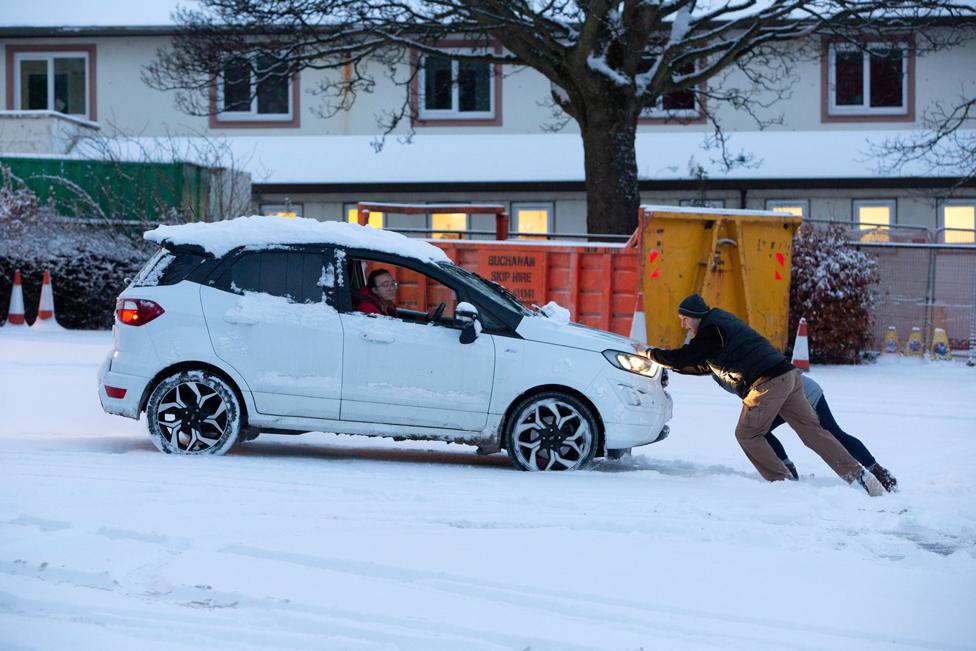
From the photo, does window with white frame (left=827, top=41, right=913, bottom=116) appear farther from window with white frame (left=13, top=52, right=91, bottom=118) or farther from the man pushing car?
the man pushing car

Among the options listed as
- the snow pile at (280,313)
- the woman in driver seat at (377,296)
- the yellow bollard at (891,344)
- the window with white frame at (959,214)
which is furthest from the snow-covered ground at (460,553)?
the window with white frame at (959,214)

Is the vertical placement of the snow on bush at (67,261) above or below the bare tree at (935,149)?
below

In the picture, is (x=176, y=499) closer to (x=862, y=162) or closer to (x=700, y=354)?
(x=700, y=354)

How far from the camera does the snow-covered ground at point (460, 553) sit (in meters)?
5.18

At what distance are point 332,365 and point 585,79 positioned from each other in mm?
11040

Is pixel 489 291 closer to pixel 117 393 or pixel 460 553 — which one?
pixel 117 393

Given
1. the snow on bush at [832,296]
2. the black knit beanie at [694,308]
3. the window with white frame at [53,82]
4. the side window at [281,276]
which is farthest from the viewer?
the window with white frame at [53,82]

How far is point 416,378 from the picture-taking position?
8.93m

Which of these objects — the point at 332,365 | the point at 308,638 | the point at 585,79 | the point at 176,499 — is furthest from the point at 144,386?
the point at 585,79

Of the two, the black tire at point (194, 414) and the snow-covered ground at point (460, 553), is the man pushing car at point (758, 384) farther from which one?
the black tire at point (194, 414)

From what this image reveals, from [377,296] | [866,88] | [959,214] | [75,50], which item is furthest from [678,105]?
[377,296]

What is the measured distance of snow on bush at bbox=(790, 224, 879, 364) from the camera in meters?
16.5

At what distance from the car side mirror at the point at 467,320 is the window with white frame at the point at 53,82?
20811mm

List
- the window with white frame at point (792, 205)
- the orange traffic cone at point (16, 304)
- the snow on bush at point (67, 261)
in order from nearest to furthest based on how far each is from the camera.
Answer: the orange traffic cone at point (16, 304), the snow on bush at point (67, 261), the window with white frame at point (792, 205)
